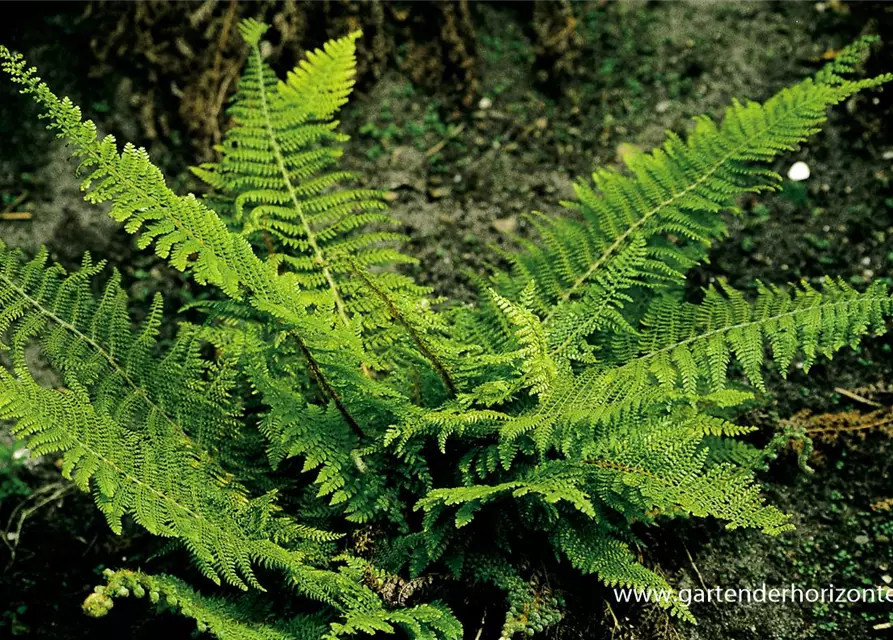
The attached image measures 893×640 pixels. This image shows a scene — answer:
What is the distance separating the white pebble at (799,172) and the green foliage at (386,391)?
27.5 inches

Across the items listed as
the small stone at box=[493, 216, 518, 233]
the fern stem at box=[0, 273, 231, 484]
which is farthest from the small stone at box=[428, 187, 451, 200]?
the fern stem at box=[0, 273, 231, 484]

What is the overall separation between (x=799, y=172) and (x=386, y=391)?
6.05 feet

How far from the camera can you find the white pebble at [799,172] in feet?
9.33

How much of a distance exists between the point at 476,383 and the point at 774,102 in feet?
3.63

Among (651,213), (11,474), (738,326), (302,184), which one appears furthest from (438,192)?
(11,474)

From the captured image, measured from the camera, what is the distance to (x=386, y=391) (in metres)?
1.85

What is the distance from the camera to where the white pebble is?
284 centimetres

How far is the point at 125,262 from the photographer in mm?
2844

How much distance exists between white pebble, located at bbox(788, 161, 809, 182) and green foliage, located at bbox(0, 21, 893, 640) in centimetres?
70

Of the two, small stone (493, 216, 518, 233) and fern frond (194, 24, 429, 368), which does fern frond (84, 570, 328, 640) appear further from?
small stone (493, 216, 518, 233)

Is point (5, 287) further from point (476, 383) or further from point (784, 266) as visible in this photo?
point (784, 266)

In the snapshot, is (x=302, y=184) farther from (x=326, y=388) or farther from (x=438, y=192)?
(x=438, y=192)

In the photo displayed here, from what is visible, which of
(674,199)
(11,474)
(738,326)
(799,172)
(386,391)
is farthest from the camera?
(799,172)

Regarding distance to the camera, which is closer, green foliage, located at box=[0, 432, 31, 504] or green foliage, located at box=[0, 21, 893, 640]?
green foliage, located at box=[0, 21, 893, 640]
